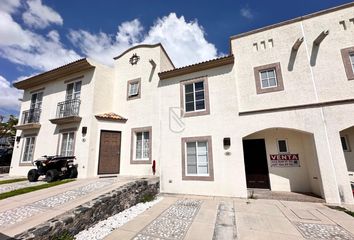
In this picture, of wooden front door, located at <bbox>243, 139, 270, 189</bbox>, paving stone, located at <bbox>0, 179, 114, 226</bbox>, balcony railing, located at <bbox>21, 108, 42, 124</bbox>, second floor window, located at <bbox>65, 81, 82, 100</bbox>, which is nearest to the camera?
paving stone, located at <bbox>0, 179, 114, 226</bbox>

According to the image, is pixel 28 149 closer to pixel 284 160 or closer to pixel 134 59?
→ pixel 134 59

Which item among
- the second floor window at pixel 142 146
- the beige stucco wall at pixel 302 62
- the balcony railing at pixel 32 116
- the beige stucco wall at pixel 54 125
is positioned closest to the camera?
the beige stucco wall at pixel 302 62

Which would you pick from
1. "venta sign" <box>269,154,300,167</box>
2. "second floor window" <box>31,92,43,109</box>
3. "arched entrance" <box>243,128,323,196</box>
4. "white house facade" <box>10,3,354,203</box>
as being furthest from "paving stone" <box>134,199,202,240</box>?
"second floor window" <box>31,92,43,109</box>

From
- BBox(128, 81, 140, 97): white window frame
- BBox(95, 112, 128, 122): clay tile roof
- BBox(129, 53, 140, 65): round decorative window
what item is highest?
BBox(129, 53, 140, 65): round decorative window

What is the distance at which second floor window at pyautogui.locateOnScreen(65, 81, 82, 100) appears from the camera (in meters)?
12.1

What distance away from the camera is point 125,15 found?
29.8 ft

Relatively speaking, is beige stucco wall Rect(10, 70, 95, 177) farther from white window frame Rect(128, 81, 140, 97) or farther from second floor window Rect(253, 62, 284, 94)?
second floor window Rect(253, 62, 284, 94)

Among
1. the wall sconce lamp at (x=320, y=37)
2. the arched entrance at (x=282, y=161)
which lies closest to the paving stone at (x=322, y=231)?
the arched entrance at (x=282, y=161)

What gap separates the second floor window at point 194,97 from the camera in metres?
9.60

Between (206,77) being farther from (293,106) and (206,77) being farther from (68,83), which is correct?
(68,83)

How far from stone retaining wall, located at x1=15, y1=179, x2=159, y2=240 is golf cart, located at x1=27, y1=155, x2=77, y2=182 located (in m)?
5.13

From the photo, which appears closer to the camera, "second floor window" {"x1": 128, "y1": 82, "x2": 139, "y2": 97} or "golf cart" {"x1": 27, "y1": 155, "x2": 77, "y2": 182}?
"golf cart" {"x1": 27, "y1": 155, "x2": 77, "y2": 182}

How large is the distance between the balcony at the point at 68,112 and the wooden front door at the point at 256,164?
11.0 metres

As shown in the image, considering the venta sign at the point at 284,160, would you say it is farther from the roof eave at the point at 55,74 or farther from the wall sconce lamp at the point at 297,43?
the roof eave at the point at 55,74
